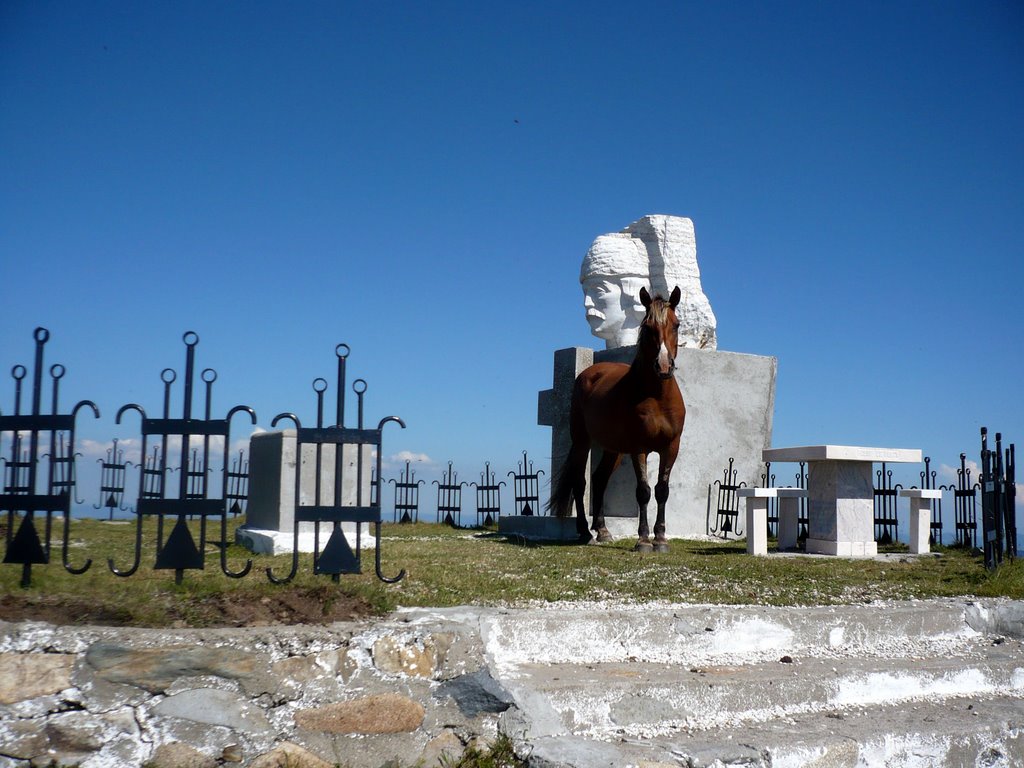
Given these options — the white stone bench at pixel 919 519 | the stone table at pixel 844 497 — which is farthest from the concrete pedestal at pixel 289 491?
the white stone bench at pixel 919 519

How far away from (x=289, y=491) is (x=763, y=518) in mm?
5182

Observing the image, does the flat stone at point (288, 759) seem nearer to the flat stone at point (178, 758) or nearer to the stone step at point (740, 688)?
the flat stone at point (178, 758)

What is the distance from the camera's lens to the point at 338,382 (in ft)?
16.0

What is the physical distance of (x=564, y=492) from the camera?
11.8m

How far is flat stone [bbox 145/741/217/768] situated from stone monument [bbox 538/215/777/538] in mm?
8259

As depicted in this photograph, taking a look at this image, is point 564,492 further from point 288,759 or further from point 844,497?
point 288,759

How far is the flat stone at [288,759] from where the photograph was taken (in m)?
3.75

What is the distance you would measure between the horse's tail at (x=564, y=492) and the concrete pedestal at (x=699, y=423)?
0.90 meters

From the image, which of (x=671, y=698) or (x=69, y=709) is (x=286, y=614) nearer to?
(x=69, y=709)

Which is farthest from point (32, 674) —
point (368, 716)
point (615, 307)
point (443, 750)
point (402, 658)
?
point (615, 307)

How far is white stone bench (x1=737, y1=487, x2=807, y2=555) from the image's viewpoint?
973 cm

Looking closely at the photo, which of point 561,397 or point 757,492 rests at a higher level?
point 561,397

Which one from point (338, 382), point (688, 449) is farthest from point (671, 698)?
point (688, 449)

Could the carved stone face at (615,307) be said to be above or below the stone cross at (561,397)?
above
